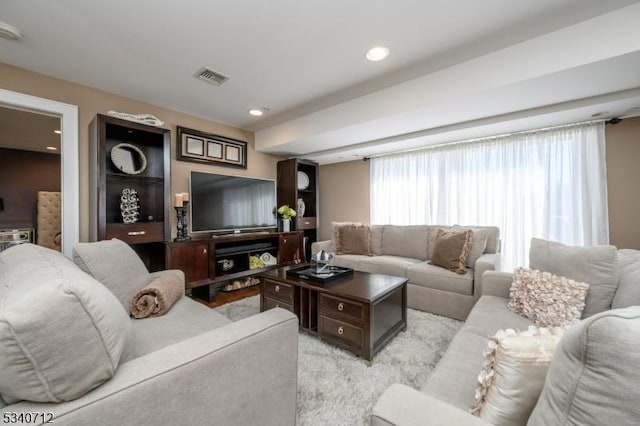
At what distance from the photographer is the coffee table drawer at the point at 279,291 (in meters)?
2.18

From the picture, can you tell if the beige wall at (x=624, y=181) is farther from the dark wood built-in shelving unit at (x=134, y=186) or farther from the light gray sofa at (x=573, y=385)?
the dark wood built-in shelving unit at (x=134, y=186)

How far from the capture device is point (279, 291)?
7.39 ft

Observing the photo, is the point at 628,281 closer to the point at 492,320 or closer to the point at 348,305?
the point at 492,320

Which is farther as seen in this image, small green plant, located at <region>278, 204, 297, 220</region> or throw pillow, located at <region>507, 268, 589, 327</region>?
small green plant, located at <region>278, 204, 297, 220</region>

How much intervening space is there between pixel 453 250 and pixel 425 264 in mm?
366

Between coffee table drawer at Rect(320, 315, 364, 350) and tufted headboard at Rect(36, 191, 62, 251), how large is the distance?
15.7 feet

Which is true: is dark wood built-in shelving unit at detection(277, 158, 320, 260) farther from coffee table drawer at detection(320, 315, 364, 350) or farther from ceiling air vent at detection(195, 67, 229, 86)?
coffee table drawer at detection(320, 315, 364, 350)

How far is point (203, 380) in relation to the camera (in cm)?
81

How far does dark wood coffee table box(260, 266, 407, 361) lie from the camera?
1.76m

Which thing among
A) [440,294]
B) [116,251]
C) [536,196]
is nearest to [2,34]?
[116,251]

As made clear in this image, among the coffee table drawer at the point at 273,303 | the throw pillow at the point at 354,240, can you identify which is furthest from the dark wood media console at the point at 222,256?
the coffee table drawer at the point at 273,303

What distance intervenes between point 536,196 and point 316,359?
3.02 metres

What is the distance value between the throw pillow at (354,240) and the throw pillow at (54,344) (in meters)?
3.08

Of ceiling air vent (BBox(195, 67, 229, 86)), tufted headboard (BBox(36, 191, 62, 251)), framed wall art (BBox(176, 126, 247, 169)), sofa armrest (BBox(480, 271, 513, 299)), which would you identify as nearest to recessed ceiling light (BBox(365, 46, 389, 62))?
ceiling air vent (BBox(195, 67, 229, 86))
